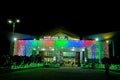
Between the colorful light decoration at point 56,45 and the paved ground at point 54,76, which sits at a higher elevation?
the colorful light decoration at point 56,45

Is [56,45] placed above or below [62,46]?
above

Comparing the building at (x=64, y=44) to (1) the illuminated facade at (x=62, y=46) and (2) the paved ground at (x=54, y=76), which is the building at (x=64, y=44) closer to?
(1) the illuminated facade at (x=62, y=46)

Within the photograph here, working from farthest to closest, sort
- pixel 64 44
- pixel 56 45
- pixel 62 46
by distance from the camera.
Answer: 1. pixel 62 46
2. pixel 56 45
3. pixel 64 44

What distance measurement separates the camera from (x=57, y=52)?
54812 mm

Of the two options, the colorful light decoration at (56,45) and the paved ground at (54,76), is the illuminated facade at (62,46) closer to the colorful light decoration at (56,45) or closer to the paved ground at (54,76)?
the colorful light decoration at (56,45)

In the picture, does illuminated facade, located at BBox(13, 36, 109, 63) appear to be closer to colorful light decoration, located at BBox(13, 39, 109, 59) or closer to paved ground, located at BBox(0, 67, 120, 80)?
colorful light decoration, located at BBox(13, 39, 109, 59)

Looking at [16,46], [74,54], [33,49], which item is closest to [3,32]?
[16,46]

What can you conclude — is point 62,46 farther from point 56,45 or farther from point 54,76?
point 54,76

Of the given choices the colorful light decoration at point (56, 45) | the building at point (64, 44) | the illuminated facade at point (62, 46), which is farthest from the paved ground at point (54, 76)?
the colorful light decoration at point (56, 45)

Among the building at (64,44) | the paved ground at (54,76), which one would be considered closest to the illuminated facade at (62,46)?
the building at (64,44)

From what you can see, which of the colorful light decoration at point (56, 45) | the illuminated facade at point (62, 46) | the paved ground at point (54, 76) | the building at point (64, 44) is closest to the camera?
the paved ground at point (54, 76)

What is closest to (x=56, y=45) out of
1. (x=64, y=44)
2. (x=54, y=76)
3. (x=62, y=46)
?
(x=62, y=46)

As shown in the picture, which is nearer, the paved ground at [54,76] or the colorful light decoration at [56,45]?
the paved ground at [54,76]

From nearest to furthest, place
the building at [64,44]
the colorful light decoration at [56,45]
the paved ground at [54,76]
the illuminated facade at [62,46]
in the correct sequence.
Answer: the paved ground at [54,76] → the illuminated facade at [62,46] → the building at [64,44] → the colorful light decoration at [56,45]
